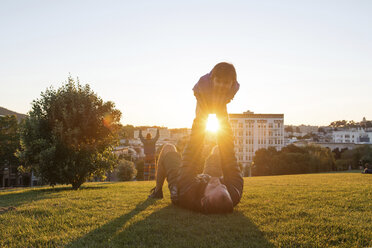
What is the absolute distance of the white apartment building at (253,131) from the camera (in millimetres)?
121875

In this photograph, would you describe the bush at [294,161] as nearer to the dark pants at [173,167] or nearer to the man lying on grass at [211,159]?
the dark pants at [173,167]

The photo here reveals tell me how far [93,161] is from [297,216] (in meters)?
9.96

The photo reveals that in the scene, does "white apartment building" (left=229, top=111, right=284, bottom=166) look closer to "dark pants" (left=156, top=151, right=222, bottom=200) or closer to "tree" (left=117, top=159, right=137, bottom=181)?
"tree" (left=117, top=159, right=137, bottom=181)

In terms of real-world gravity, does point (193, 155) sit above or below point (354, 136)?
below

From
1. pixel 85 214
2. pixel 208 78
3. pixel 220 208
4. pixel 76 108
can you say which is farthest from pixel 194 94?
pixel 76 108

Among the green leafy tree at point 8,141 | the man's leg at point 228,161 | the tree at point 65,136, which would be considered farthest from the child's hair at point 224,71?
the green leafy tree at point 8,141

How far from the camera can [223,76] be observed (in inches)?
231

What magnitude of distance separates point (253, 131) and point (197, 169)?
120 meters

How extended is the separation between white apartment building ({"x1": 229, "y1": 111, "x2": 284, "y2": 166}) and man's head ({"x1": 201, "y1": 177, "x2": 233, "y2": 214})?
385 ft

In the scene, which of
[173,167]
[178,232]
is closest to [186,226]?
[178,232]

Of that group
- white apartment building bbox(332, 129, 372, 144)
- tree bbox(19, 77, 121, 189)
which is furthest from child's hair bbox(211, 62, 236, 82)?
white apartment building bbox(332, 129, 372, 144)

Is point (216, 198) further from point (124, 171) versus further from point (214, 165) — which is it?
point (124, 171)

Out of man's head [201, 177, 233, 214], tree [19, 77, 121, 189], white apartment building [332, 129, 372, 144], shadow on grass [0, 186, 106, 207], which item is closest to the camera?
man's head [201, 177, 233, 214]

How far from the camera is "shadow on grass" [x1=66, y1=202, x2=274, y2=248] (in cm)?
420
